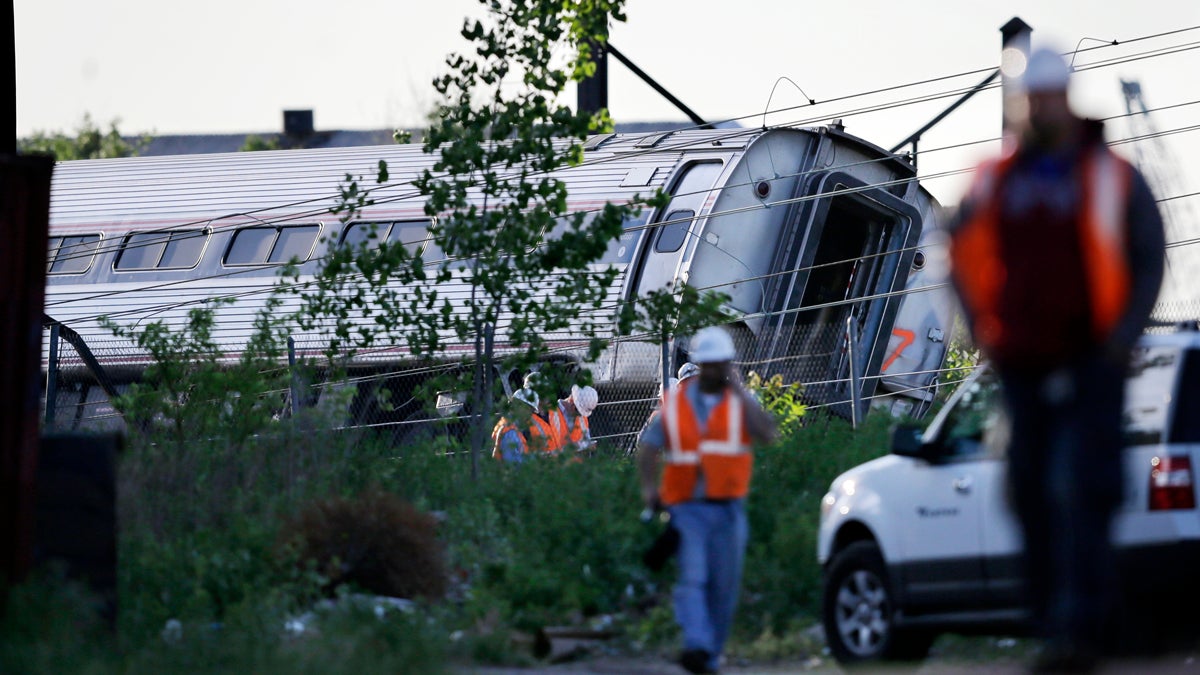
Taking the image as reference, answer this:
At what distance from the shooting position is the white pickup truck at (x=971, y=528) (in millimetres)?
7312

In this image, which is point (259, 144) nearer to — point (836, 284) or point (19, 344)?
point (836, 284)

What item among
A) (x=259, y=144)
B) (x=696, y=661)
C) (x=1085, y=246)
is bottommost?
(x=696, y=661)

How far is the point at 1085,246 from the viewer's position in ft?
18.9

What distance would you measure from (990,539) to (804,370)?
9702mm

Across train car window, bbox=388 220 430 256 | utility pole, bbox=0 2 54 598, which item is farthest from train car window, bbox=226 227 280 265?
utility pole, bbox=0 2 54 598

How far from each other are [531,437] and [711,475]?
5.68 meters

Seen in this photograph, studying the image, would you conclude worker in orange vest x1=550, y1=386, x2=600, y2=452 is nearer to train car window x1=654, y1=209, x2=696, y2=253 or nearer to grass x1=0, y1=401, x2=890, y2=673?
grass x1=0, y1=401, x2=890, y2=673

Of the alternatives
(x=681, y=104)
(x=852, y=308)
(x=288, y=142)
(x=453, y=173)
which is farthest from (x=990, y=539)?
(x=288, y=142)

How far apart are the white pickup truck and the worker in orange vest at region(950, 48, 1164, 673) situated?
0.94 m

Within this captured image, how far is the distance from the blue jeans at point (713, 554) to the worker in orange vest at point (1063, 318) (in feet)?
9.51

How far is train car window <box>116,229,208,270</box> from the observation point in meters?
21.0

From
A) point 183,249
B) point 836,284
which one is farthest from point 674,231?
point 183,249

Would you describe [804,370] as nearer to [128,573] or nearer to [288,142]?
[128,573]

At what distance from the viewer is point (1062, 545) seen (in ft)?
18.8
